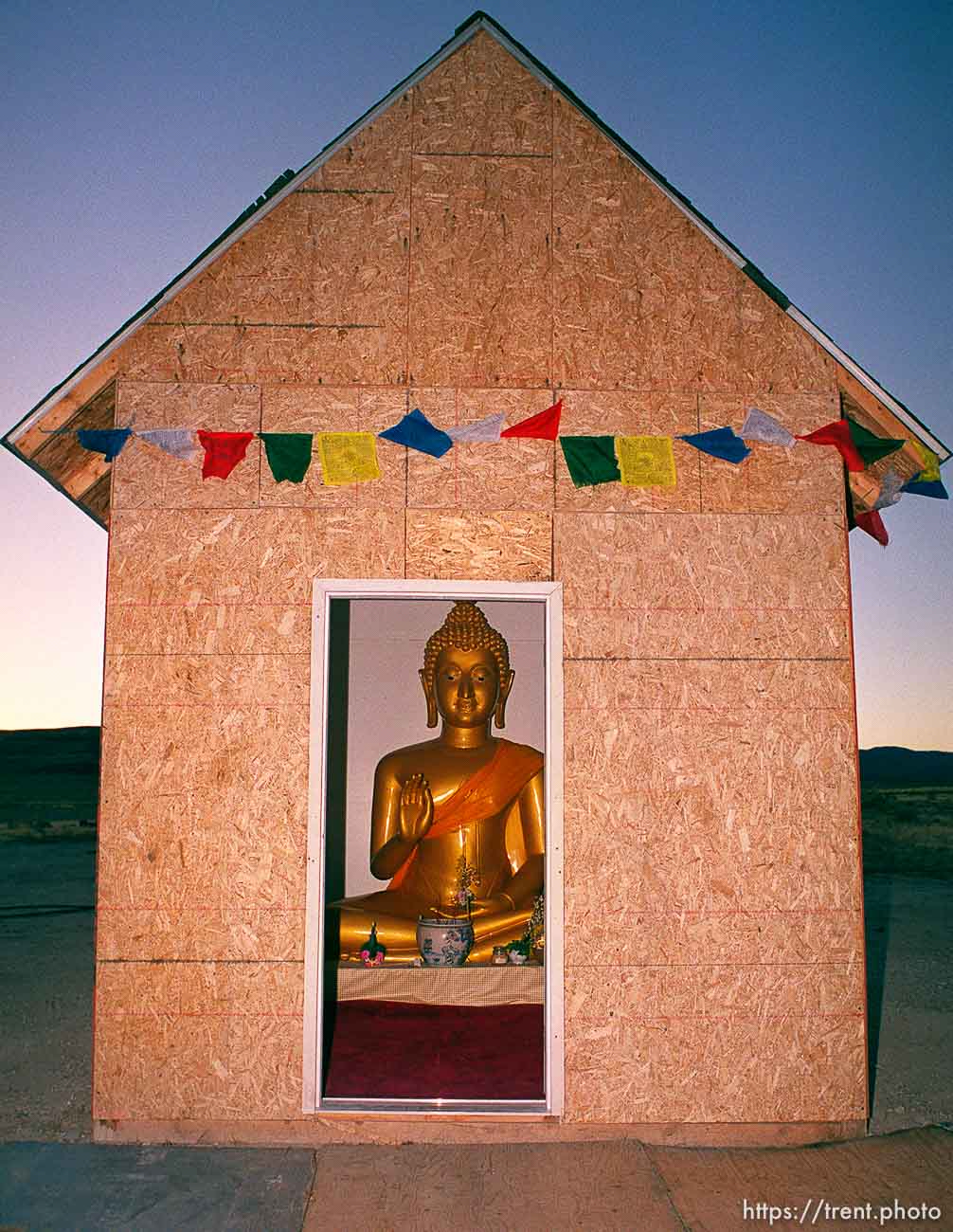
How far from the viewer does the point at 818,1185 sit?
4168 mm

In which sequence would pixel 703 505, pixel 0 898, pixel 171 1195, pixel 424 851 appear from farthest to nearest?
pixel 0 898
pixel 424 851
pixel 703 505
pixel 171 1195

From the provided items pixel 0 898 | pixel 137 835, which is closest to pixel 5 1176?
pixel 137 835

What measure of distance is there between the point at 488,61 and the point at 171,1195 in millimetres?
5415

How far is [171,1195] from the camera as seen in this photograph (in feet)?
13.2

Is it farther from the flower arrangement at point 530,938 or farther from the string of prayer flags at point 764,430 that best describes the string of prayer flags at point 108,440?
the flower arrangement at point 530,938

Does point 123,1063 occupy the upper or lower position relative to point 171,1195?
upper

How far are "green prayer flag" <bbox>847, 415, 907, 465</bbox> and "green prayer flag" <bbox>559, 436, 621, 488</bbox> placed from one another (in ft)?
3.96

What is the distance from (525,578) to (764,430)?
137cm

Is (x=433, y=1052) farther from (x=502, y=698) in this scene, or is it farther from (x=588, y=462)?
(x=588, y=462)

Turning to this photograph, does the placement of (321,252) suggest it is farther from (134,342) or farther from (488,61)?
(488,61)

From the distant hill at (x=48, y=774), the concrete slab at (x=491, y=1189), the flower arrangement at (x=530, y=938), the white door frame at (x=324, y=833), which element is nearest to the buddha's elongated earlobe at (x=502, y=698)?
the flower arrangement at (x=530, y=938)

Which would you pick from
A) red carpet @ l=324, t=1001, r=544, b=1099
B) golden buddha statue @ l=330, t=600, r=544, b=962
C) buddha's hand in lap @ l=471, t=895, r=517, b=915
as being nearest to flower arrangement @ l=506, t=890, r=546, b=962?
golden buddha statue @ l=330, t=600, r=544, b=962

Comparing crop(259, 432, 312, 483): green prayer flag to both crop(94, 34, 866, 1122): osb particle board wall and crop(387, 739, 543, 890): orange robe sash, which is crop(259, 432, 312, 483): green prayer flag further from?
crop(387, 739, 543, 890): orange robe sash

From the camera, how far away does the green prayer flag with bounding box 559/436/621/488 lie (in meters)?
4.82
